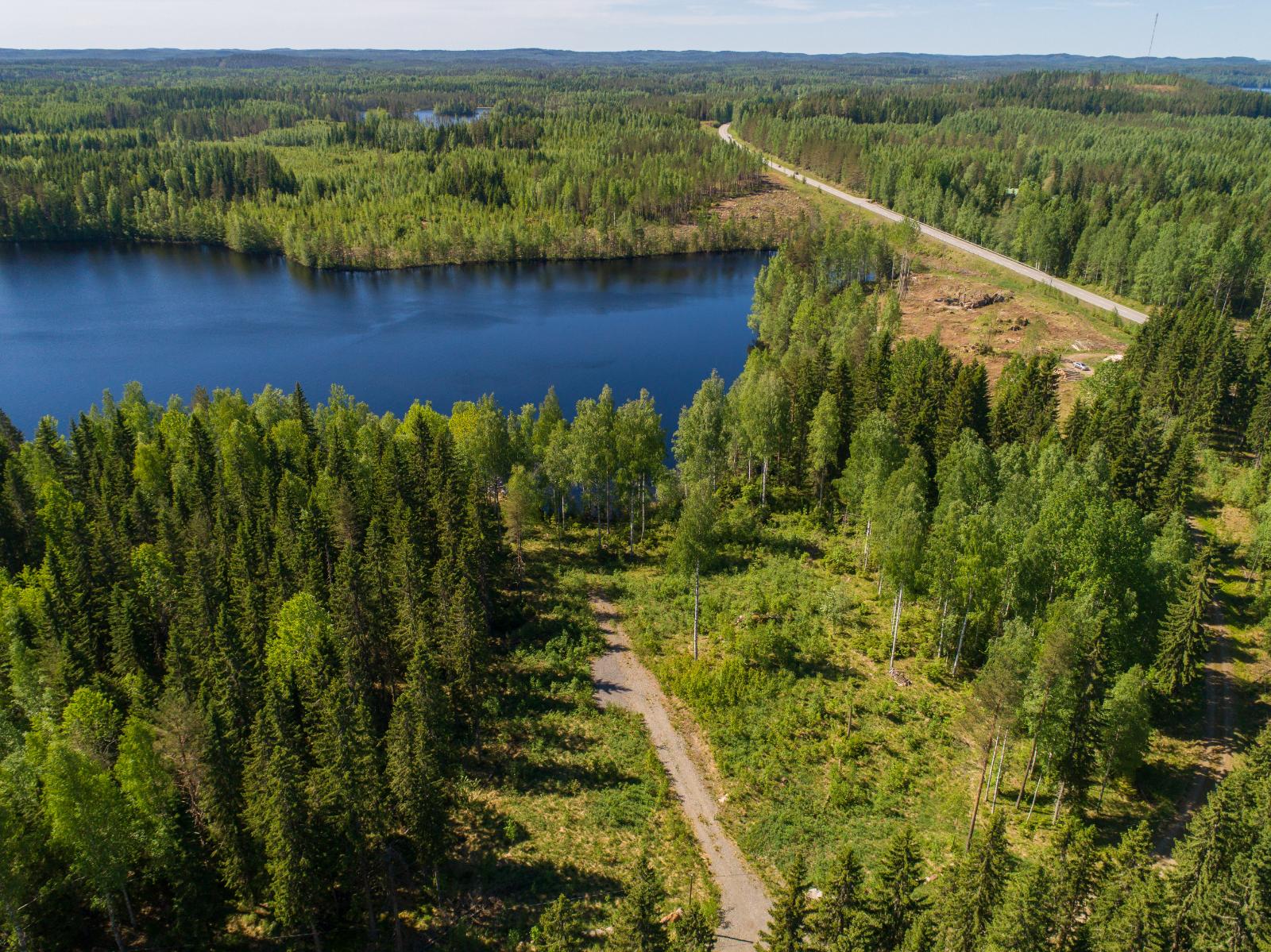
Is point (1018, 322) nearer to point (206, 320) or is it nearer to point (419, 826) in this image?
point (419, 826)

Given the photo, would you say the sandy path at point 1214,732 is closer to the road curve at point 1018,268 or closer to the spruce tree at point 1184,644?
the spruce tree at point 1184,644

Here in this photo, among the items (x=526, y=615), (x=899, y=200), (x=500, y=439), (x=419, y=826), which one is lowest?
(x=526, y=615)

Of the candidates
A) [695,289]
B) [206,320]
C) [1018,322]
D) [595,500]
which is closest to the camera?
[595,500]

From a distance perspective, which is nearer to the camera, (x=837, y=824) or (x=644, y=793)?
(x=837, y=824)

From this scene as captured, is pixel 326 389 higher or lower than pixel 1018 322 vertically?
lower

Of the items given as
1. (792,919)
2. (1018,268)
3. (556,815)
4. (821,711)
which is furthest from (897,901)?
(1018,268)

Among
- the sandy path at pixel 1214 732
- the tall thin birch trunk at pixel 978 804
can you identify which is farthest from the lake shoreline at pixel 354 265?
the tall thin birch trunk at pixel 978 804

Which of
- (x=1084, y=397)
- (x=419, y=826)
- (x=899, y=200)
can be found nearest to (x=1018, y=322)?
(x=1084, y=397)
